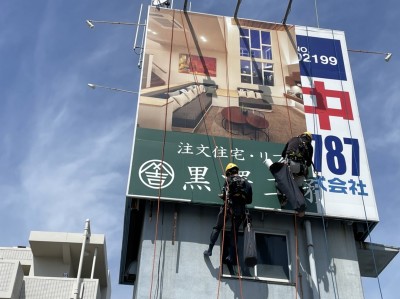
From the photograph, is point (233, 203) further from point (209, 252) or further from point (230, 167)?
point (209, 252)

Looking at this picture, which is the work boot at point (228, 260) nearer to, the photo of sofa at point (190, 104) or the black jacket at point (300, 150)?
the black jacket at point (300, 150)

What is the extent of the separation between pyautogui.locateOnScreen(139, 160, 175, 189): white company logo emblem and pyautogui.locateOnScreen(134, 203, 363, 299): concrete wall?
49 cm

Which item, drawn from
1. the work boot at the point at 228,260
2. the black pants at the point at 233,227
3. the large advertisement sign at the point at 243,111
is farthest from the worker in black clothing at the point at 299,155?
the work boot at the point at 228,260

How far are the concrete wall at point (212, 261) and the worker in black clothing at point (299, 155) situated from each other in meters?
0.96

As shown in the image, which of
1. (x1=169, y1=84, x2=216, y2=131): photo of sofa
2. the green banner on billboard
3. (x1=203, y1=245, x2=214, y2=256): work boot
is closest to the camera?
(x1=203, y1=245, x2=214, y2=256): work boot

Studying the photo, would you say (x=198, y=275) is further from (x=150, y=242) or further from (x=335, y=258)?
(x=335, y=258)

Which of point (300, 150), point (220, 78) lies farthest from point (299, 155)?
point (220, 78)

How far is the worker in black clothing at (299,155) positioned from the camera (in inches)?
489

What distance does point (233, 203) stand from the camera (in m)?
11.7

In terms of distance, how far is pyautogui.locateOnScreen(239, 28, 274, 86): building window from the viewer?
14.9m

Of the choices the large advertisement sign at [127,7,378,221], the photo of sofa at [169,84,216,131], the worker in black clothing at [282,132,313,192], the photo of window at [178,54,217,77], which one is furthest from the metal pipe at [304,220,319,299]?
the photo of window at [178,54,217,77]

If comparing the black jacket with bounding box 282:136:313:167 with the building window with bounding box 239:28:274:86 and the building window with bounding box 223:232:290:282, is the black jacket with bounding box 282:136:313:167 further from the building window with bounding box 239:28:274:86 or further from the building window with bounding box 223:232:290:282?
the building window with bounding box 239:28:274:86

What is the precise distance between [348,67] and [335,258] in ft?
18.8

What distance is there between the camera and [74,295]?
46.9 ft
